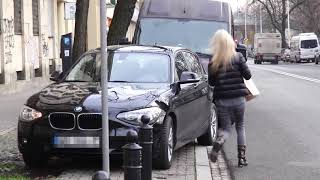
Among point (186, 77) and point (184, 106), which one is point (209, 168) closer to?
point (184, 106)

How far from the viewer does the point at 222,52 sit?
8641 millimetres

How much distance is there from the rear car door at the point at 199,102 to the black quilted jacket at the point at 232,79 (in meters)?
1.01

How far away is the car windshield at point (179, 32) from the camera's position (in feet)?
50.5

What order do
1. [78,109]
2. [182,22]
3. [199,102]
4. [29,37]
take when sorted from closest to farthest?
[78,109] → [199,102] → [182,22] → [29,37]

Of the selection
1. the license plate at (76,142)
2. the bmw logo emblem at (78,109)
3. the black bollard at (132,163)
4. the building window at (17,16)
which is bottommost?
the license plate at (76,142)

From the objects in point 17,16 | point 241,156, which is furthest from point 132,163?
point 17,16

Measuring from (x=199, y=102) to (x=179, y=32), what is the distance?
19.3ft

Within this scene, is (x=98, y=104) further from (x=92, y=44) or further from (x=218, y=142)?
(x=92, y=44)

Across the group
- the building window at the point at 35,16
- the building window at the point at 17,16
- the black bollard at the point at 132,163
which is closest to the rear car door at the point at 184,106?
the black bollard at the point at 132,163

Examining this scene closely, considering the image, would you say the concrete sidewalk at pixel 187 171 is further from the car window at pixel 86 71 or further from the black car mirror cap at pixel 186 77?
the car window at pixel 86 71

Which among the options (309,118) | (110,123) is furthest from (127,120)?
(309,118)

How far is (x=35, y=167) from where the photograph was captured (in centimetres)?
846

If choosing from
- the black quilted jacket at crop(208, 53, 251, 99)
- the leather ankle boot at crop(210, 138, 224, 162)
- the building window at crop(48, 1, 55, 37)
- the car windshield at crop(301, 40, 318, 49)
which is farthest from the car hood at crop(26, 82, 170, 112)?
the car windshield at crop(301, 40, 318, 49)

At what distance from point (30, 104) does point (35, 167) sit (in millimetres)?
864
